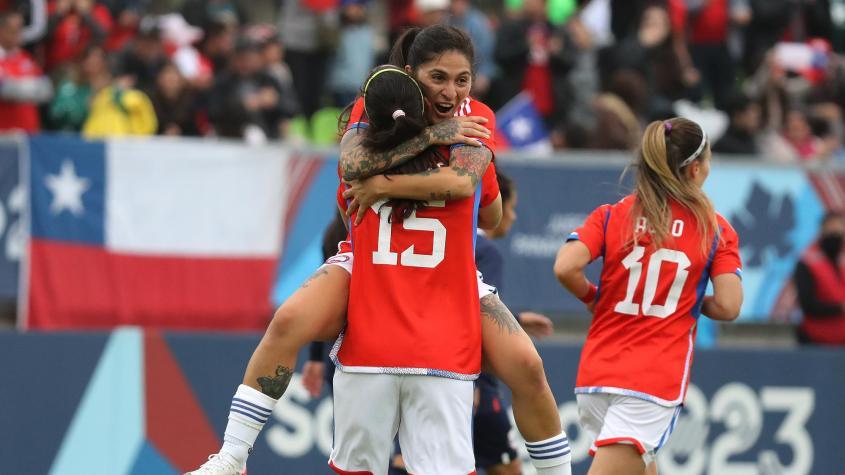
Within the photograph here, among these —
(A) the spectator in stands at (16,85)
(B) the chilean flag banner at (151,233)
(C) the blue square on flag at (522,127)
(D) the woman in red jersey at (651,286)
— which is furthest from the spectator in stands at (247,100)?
(D) the woman in red jersey at (651,286)

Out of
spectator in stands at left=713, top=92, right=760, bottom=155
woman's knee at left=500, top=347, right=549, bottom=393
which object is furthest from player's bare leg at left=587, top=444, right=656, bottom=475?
spectator in stands at left=713, top=92, right=760, bottom=155

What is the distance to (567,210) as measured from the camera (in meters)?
10.8

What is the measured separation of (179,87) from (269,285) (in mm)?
2700

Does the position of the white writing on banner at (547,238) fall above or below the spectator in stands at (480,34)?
below

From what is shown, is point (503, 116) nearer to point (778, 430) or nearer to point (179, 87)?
point (179, 87)

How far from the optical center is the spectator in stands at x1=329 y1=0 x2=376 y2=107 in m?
13.4

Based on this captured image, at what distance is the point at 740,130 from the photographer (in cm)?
1314

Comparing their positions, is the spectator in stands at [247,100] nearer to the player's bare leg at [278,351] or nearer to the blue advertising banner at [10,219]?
the blue advertising banner at [10,219]

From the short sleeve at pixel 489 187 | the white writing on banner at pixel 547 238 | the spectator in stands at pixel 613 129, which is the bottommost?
the white writing on banner at pixel 547 238

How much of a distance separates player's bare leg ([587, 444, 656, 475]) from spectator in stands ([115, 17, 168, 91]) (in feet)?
24.6

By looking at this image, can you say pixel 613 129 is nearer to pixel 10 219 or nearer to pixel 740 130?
pixel 740 130

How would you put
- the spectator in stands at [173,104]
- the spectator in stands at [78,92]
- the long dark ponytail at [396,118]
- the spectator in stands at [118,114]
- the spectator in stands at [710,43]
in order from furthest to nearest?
the spectator in stands at [710,43], the spectator in stands at [173,104], the spectator in stands at [78,92], the spectator in stands at [118,114], the long dark ponytail at [396,118]

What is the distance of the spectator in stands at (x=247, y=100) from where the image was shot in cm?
1181

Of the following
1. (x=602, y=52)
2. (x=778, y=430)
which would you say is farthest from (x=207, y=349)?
(x=602, y=52)
